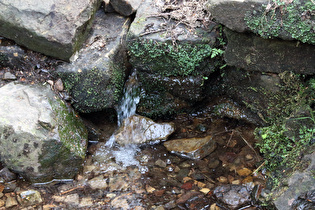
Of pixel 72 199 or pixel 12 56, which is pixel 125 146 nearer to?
pixel 72 199

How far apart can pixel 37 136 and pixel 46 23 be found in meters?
1.52

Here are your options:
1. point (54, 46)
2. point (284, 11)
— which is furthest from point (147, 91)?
point (284, 11)

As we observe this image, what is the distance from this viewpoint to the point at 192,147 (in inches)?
165

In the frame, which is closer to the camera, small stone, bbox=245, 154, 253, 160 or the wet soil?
the wet soil

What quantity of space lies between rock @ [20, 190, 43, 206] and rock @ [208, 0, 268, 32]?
10.1ft

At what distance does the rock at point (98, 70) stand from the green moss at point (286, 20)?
202 cm

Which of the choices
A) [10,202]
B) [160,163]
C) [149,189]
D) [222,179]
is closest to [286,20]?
[222,179]

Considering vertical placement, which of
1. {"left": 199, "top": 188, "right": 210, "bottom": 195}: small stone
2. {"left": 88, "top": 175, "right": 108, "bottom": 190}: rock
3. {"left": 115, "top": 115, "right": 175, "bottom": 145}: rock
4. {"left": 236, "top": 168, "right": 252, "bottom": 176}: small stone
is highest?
{"left": 115, "top": 115, "right": 175, "bottom": 145}: rock

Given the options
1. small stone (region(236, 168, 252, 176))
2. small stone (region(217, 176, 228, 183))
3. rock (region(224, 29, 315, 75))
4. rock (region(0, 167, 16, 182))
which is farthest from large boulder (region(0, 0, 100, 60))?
small stone (region(236, 168, 252, 176))

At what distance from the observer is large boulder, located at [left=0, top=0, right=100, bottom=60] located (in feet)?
12.5

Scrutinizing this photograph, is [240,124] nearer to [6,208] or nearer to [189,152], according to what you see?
[189,152]

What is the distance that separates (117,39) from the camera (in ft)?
14.3

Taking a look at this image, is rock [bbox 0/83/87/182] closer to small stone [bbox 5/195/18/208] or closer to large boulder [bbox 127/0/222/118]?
small stone [bbox 5/195/18/208]

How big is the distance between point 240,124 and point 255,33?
1.68 meters
